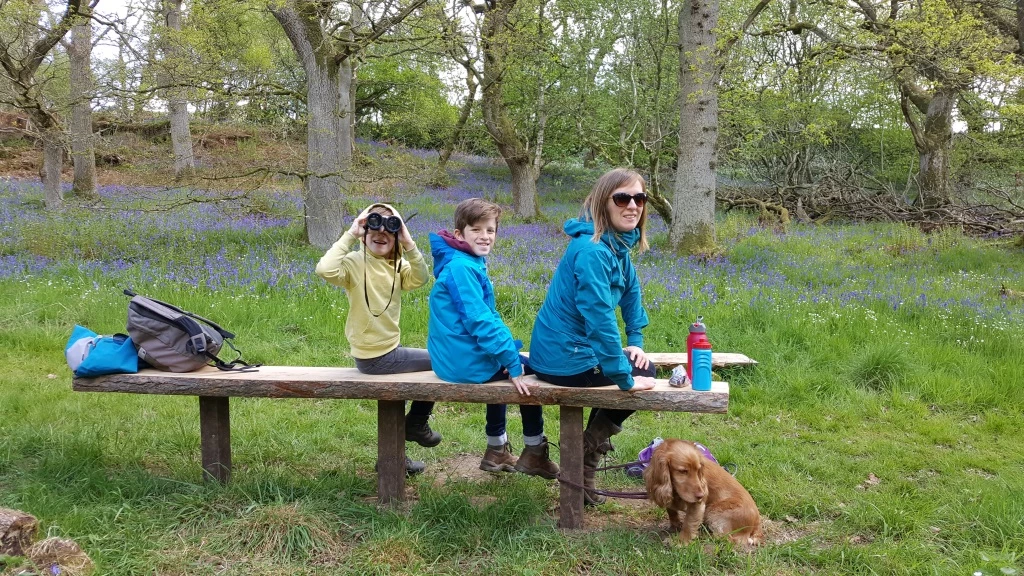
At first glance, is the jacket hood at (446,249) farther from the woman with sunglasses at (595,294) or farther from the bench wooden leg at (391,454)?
the bench wooden leg at (391,454)

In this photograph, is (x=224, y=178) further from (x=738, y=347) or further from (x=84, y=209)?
(x=738, y=347)

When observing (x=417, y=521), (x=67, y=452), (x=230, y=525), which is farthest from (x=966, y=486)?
(x=67, y=452)

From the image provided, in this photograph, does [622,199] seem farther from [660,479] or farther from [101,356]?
[101,356]

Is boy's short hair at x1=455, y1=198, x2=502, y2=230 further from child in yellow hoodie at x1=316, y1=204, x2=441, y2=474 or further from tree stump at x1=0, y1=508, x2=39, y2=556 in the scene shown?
tree stump at x1=0, y1=508, x2=39, y2=556

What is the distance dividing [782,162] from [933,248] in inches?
352

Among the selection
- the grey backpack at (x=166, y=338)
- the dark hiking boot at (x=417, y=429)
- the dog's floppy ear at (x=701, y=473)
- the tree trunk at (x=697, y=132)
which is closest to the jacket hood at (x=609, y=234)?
the dog's floppy ear at (x=701, y=473)

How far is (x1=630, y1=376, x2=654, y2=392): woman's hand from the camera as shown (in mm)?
3853

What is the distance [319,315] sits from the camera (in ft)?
26.1

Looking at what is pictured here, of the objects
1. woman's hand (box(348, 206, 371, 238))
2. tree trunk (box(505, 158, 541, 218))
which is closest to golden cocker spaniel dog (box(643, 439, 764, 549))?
woman's hand (box(348, 206, 371, 238))

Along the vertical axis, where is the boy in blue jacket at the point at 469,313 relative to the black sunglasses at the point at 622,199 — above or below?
below

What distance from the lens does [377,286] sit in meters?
4.31

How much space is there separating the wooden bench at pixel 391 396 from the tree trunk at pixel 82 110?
946 cm

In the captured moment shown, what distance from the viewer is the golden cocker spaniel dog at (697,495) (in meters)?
3.66

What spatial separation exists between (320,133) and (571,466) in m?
8.23
